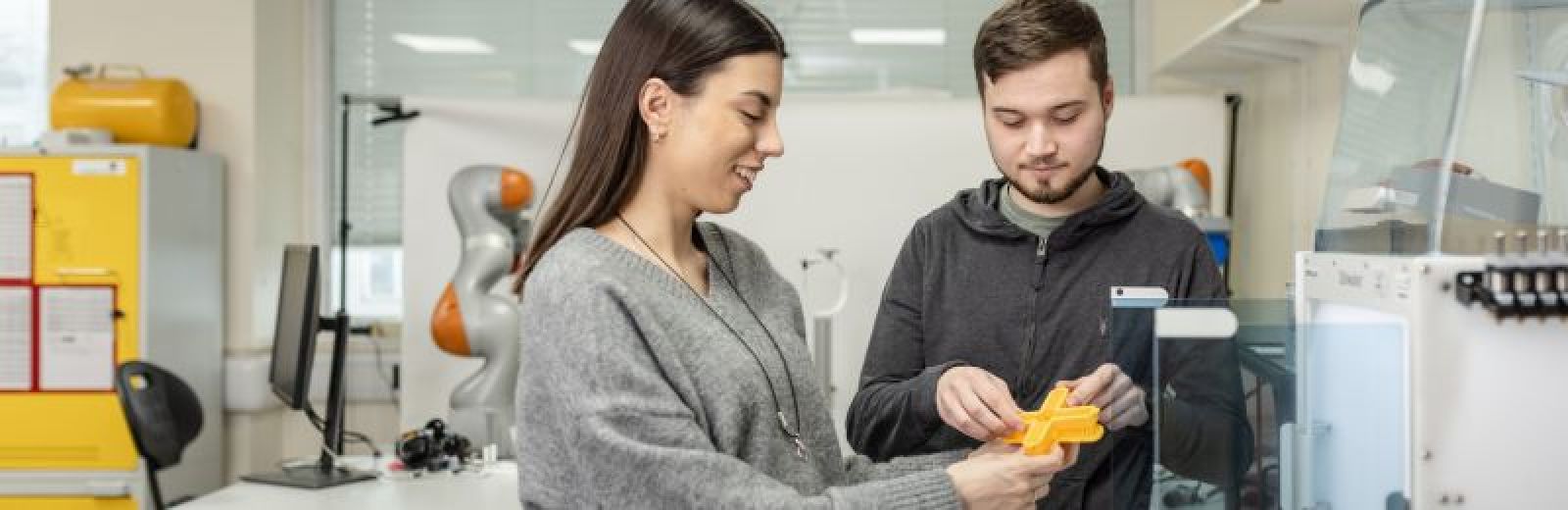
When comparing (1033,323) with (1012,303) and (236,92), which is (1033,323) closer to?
(1012,303)

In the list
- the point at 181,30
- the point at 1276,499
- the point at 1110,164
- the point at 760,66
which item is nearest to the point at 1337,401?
the point at 1276,499

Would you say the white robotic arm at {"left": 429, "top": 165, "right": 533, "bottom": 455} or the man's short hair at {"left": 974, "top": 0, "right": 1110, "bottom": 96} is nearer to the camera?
the man's short hair at {"left": 974, "top": 0, "right": 1110, "bottom": 96}

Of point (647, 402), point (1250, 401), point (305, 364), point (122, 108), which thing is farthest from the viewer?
point (122, 108)

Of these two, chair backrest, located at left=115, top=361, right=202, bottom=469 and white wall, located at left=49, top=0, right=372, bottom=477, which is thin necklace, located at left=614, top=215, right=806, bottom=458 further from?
white wall, located at left=49, top=0, right=372, bottom=477

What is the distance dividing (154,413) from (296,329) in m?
0.37

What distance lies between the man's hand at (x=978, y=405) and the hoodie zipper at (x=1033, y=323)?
171 mm

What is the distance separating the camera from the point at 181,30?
4105 millimetres

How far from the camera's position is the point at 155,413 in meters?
3.08

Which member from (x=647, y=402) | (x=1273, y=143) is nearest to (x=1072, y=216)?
(x=647, y=402)

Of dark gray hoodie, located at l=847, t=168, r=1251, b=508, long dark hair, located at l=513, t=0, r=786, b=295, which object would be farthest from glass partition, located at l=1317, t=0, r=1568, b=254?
long dark hair, located at l=513, t=0, r=786, b=295

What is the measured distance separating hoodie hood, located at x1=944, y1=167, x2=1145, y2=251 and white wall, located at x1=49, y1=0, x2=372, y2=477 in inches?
126

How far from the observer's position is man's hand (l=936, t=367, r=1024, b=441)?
1.18 meters

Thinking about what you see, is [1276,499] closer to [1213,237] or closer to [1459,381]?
[1459,381]

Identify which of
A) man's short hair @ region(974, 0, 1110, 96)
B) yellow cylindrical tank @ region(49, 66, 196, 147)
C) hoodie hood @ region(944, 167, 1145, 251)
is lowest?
hoodie hood @ region(944, 167, 1145, 251)
